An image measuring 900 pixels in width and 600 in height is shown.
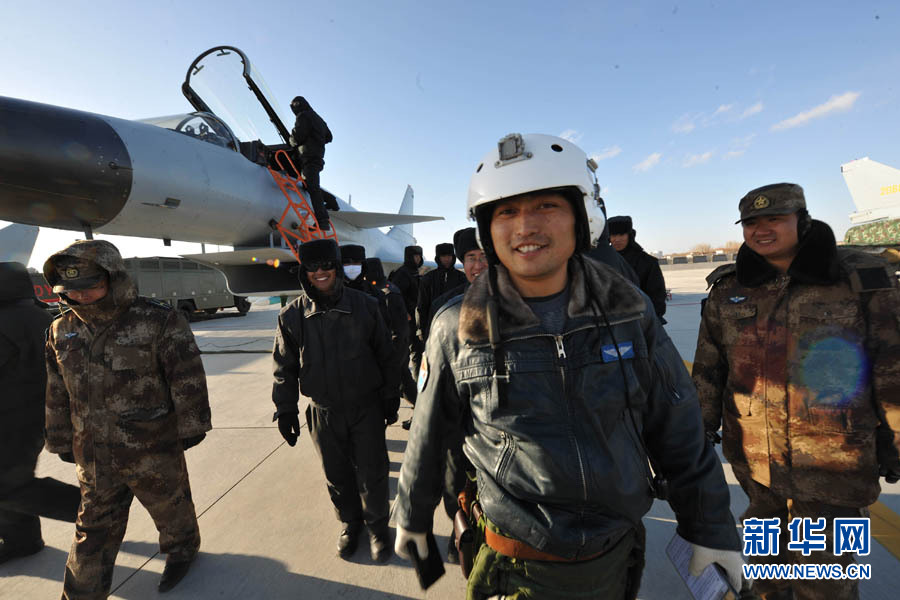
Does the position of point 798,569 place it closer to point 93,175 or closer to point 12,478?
point 12,478

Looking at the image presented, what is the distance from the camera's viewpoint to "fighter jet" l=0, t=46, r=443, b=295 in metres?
3.88

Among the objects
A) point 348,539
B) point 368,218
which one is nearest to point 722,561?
point 348,539

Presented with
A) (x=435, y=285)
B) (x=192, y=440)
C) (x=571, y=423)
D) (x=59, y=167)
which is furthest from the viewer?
(x=435, y=285)

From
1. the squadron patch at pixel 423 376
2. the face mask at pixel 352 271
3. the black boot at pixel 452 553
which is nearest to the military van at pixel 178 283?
the face mask at pixel 352 271

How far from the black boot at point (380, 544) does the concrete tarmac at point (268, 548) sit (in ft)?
0.18

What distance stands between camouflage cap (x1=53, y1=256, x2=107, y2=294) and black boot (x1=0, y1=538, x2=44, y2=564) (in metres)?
1.88

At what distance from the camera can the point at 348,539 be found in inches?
92.8

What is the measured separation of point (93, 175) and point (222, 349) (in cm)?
535

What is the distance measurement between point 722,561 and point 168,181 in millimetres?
6738

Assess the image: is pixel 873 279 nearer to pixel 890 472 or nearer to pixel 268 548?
pixel 890 472

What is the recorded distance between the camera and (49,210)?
4.16m

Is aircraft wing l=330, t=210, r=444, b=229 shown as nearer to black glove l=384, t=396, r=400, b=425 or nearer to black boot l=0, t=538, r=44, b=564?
black glove l=384, t=396, r=400, b=425

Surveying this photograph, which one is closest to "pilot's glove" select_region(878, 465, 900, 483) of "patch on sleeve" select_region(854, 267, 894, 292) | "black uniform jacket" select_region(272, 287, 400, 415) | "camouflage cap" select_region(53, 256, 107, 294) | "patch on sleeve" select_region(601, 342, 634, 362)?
"patch on sleeve" select_region(854, 267, 894, 292)

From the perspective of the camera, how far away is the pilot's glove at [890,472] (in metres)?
1.49
